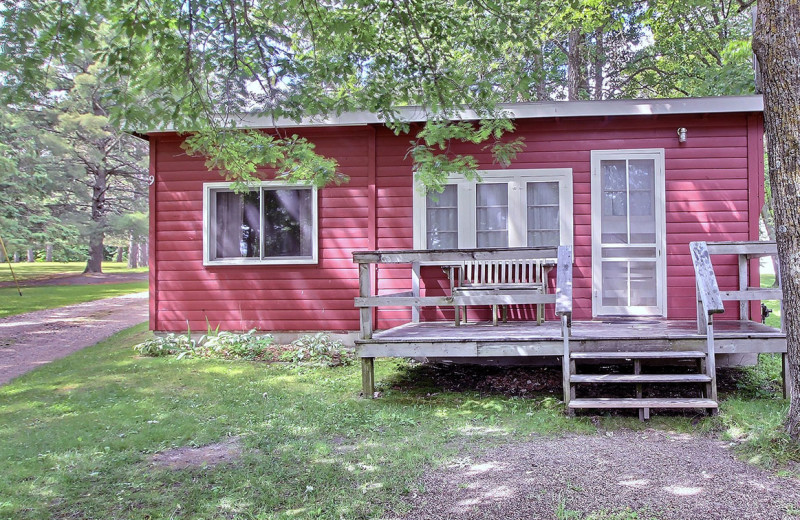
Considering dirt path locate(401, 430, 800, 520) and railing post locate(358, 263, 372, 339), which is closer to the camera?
dirt path locate(401, 430, 800, 520)

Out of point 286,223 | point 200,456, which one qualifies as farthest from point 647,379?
point 286,223

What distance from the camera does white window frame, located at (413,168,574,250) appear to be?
682 centimetres

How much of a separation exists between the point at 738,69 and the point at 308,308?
10833mm

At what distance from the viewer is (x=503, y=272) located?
21.5 feet

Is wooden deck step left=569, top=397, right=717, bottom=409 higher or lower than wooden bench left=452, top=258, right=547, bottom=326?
lower

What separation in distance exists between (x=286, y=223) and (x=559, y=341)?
14.0 ft

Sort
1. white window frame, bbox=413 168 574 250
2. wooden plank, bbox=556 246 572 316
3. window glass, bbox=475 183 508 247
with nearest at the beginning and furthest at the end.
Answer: wooden plank, bbox=556 246 572 316, white window frame, bbox=413 168 574 250, window glass, bbox=475 183 508 247

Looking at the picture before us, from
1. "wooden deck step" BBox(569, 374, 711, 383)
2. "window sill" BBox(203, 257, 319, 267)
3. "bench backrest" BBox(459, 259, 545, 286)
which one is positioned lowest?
"wooden deck step" BBox(569, 374, 711, 383)

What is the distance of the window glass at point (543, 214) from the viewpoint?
688cm

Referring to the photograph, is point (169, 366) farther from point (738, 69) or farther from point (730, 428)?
point (738, 69)

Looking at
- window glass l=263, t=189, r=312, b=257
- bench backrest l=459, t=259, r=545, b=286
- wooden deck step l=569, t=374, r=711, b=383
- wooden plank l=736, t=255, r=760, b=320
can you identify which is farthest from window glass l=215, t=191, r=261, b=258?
wooden plank l=736, t=255, r=760, b=320

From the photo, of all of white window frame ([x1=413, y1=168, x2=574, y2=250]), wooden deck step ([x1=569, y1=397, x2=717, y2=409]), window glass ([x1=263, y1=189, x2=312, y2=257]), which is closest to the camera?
wooden deck step ([x1=569, y1=397, x2=717, y2=409])

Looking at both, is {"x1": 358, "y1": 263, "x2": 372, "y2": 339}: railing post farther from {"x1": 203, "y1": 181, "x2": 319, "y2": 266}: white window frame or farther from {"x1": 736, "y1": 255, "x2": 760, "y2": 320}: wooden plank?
{"x1": 736, "y1": 255, "x2": 760, "y2": 320}: wooden plank

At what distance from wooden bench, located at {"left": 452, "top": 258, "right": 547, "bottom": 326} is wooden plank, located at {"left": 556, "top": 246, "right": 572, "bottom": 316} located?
120 centimetres
